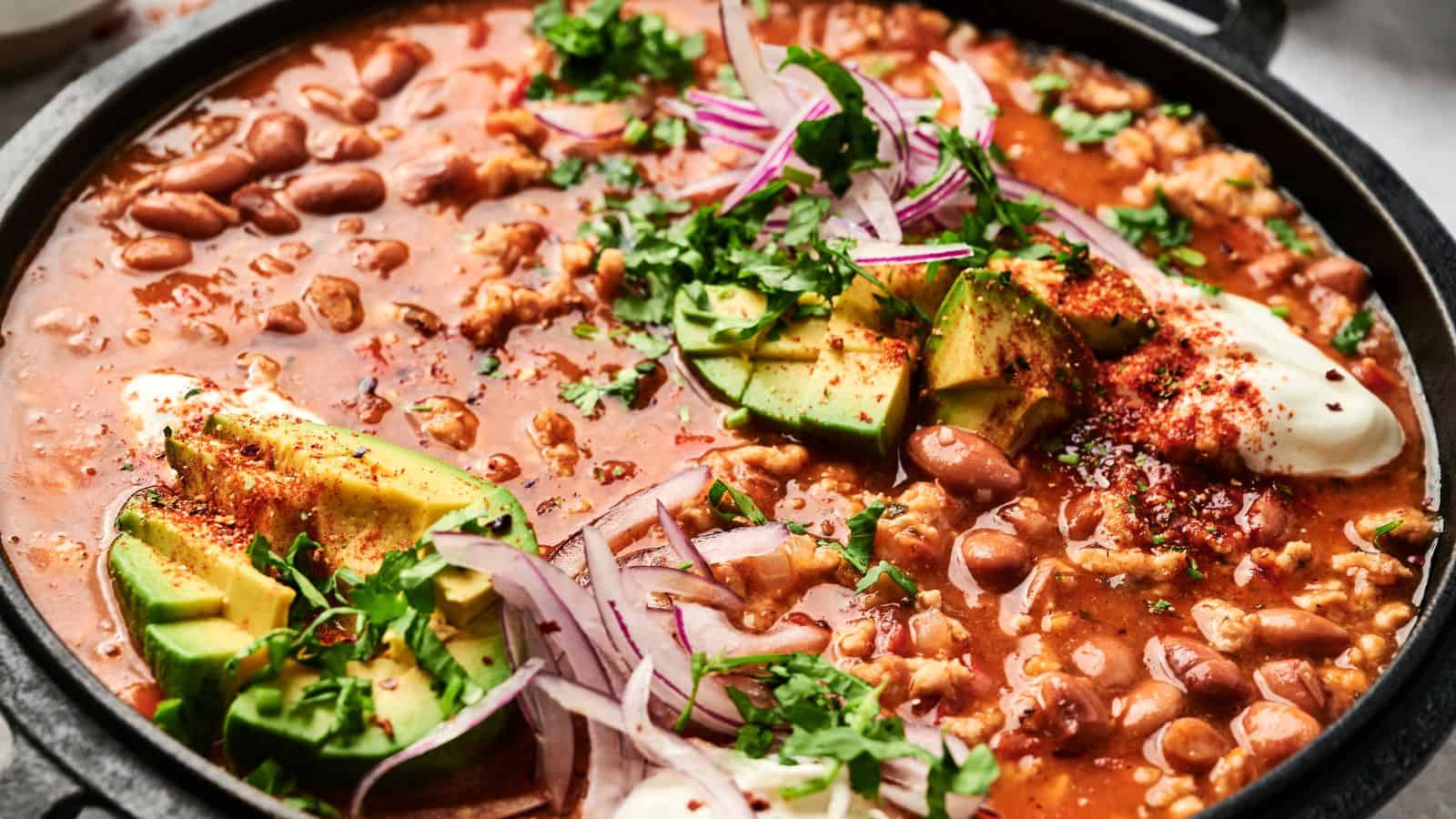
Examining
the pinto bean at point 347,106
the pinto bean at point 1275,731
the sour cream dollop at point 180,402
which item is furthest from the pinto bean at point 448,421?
the pinto bean at point 1275,731

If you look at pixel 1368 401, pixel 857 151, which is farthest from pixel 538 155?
pixel 1368 401

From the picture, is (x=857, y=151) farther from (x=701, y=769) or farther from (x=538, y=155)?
(x=701, y=769)

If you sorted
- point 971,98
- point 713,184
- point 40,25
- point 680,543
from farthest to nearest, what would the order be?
1. point 40,25
2. point 971,98
3. point 713,184
4. point 680,543

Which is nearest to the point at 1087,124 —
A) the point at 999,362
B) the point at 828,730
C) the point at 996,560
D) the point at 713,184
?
the point at 713,184

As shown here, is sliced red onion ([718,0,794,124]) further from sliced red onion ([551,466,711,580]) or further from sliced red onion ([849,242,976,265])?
sliced red onion ([551,466,711,580])

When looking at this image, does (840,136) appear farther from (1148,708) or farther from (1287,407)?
(1148,708)

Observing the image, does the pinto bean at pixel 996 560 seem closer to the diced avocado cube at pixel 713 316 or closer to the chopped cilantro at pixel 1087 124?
the diced avocado cube at pixel 713 316

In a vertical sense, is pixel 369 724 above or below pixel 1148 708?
above
